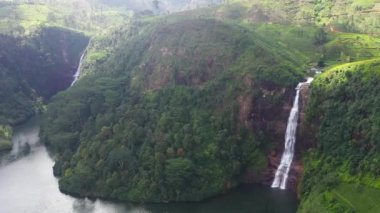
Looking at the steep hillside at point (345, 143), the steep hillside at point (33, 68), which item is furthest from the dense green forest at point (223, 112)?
the steep hillside at point (33, 68)

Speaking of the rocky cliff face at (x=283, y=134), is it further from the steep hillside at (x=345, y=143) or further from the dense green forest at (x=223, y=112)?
the steep hillside at (x=345, y=143)

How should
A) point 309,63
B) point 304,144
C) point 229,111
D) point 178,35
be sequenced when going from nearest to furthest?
point 304,144 < point 229,111 < point 309,63 < point 178,35

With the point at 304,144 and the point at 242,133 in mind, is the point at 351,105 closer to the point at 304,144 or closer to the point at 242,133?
the point at 304,144

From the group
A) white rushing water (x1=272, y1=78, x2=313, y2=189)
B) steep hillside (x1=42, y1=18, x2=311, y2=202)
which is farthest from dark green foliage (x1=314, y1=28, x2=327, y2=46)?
white rushing water (x1=272, y1=78, x2=313, y2=189)

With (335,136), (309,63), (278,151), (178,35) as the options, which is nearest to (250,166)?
(278,151)

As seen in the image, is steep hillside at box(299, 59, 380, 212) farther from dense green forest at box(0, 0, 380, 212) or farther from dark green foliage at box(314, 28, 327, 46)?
dark green foliage at box(314, 28, 327, 46)

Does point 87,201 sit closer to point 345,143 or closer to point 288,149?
point 288,149
